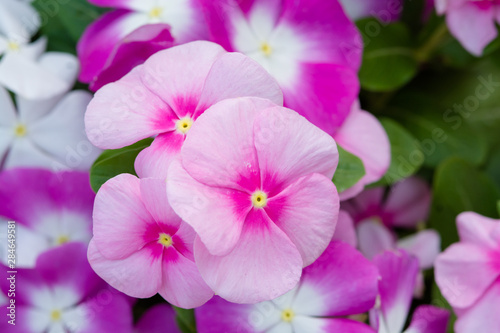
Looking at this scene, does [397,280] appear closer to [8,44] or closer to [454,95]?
[454,95]

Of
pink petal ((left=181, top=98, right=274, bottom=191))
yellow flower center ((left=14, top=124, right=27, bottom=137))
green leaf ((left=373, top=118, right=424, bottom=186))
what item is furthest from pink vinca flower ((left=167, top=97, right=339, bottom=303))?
yellow flower center ((left=14, top=124, right=27, bottom=137))

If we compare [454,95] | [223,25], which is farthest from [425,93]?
[223,25]

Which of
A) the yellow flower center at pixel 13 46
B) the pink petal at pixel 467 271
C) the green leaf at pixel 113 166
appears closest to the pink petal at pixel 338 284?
the pink petal at pixel 467 271

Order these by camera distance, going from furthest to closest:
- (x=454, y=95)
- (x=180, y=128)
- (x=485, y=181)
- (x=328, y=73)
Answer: (x=454, y=95)
(x=485, y=181)
(x=328, y=73)
(x=180, y=128)

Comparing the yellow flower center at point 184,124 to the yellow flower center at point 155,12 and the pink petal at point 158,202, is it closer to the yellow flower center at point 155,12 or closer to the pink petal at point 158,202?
the pink petal at point 158,202

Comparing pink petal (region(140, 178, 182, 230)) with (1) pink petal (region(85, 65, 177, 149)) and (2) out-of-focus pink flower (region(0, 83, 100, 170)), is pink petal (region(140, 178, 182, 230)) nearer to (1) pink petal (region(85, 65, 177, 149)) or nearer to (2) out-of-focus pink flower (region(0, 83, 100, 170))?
(1) pink petal (region(85, 65, 177, 149))

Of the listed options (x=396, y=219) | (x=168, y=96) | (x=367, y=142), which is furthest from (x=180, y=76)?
(x=396, y=219)
